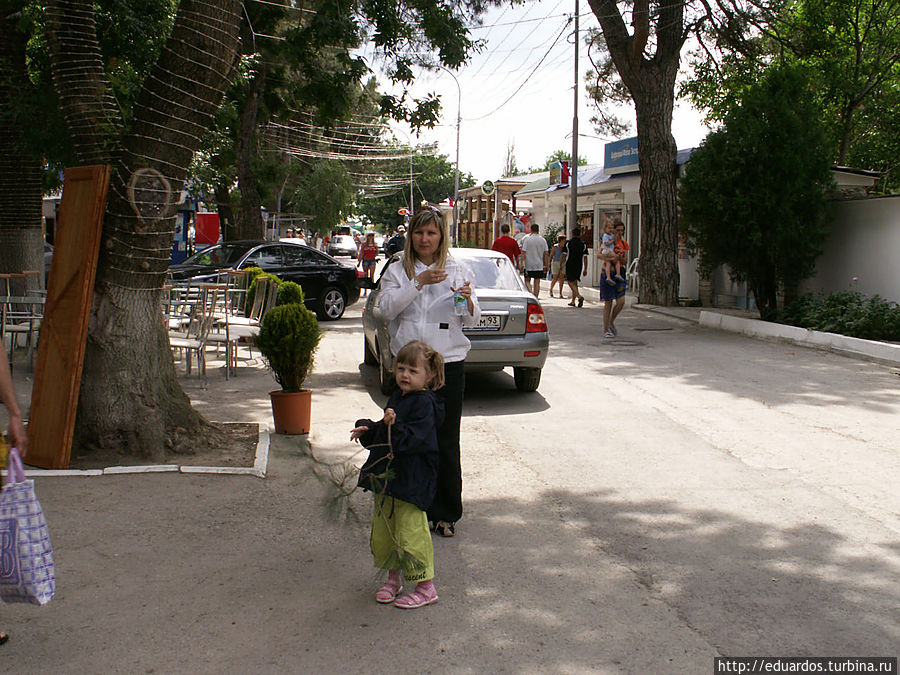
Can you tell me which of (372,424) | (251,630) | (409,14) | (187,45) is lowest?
(251,630)

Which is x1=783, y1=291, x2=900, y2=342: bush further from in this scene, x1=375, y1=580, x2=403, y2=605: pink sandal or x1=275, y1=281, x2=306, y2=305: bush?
x1=375, y1=580, x2=403, y2=605: pink sandal

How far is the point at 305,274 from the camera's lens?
1778 cm

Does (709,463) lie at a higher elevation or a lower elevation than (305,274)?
lower

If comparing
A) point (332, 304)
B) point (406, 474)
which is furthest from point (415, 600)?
point (332, 304)

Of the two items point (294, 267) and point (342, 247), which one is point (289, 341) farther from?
point (342, 247)

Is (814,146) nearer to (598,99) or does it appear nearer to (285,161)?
(598,99)

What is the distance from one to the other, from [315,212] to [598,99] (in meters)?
35.2

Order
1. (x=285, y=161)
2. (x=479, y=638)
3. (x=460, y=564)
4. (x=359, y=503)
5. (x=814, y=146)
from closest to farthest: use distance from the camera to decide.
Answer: (x=479, y=638)
(x=460, y=564)
(x=359, y=503)
(x=814, y=146)
(x=285, y=161)

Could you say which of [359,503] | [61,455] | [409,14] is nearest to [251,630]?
[359,503]

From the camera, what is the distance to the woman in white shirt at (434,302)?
4586 millimetres

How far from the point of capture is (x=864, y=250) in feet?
51.2

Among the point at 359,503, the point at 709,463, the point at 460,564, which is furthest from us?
the point at 709,463

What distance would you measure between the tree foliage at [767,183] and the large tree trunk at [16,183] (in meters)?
11.0

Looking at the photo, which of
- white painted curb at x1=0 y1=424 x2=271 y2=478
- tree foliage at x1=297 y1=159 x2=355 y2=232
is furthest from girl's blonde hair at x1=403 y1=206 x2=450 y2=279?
tree foliage at x1=297 y1=159 x2=355 y2=232
